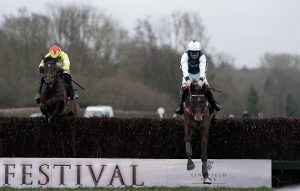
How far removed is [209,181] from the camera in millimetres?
14547

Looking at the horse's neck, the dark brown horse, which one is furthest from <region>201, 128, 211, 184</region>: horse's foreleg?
the horse's neck

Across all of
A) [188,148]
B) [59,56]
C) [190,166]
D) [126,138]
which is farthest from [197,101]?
[59,56]

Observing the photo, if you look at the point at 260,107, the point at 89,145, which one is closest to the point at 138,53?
the point at 260,107

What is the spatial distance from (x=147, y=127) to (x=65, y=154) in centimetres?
218

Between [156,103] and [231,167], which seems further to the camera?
[156,103]

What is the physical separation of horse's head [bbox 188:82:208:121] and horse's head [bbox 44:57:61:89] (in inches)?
154

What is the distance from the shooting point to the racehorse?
53.7 ft

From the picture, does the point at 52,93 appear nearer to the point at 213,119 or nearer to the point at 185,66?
the point at 185,66

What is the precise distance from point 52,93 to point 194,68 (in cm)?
391

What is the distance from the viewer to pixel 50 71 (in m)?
16.4

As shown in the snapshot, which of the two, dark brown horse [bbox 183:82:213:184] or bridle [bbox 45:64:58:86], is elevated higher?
bridle [bbox 45:64:58:86]

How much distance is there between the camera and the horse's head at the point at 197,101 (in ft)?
47.1

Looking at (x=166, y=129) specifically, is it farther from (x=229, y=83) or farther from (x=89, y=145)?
(x=229, y=83)

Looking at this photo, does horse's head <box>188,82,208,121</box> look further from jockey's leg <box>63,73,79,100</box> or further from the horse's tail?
jockey's leg <box>63,73,79,100</box>
